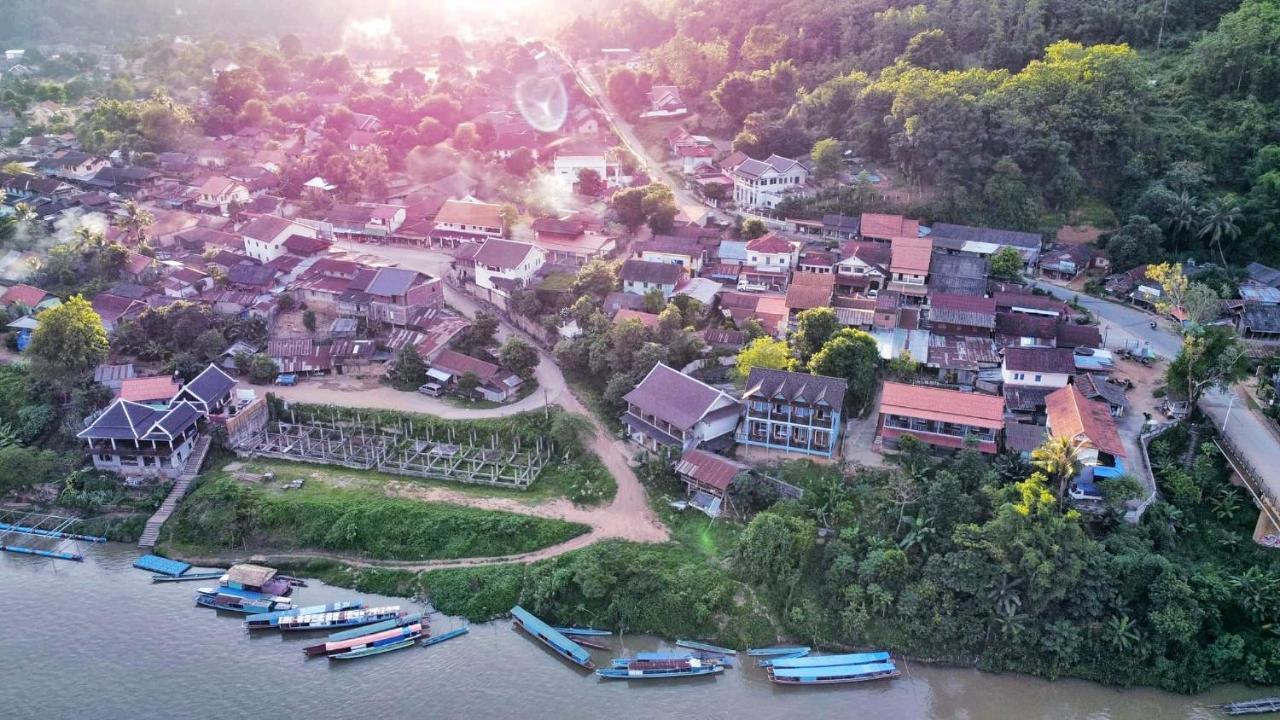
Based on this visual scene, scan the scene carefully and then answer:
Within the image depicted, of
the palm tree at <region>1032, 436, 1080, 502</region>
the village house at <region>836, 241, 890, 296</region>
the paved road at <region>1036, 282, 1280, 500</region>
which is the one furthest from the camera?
the village house at <region>836, 241, 890, 296</region>

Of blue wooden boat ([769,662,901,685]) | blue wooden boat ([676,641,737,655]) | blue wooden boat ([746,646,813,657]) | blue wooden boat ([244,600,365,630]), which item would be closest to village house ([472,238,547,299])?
blue wooden boat ([244,600,365,630])

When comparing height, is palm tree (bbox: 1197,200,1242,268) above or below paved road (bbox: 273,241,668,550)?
above

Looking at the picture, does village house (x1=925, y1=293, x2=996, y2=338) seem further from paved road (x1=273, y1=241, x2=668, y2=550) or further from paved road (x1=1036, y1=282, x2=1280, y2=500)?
paved road (x1=273, y1=241, x2=668, y2=550)

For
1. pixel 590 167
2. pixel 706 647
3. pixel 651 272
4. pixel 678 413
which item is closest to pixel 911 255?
pixel 651 272

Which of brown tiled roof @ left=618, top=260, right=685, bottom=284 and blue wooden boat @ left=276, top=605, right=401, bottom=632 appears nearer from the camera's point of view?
blue wooden boat @ left=276, top=605, right=401, bottom=632

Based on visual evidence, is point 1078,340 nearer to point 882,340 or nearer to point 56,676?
point 882,340

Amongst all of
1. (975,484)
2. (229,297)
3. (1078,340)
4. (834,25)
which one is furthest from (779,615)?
(834,25)

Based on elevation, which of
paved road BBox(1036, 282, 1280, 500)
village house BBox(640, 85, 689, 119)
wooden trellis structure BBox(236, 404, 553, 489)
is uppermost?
village house BBox(640, 85, 689, 119)

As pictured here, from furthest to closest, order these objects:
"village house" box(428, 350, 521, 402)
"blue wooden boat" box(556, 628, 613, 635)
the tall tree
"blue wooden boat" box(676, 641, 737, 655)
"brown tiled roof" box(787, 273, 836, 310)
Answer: "brown tiled roof" box(787, 273, 836, 310) < "village house" box(428, 350, 521, 402) < the tall tree < "blue wooden boat" box(556, 628, 613, 635) < "blue wooden boat" box(676, 641, 737, 655)
